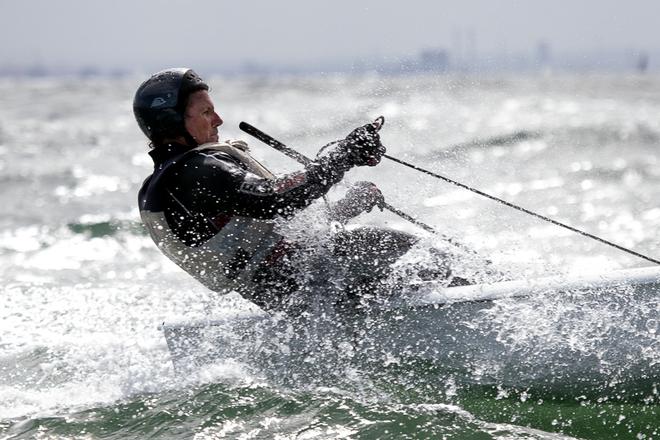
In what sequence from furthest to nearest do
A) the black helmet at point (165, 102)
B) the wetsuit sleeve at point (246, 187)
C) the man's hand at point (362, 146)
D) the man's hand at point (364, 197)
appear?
the man's hand at point (364, 197) → the black helmet at point (165, 102) → the man's hand at point (362, 146) → the wetsuit sleeve at point (246, 187)

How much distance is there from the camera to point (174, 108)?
4312 mm

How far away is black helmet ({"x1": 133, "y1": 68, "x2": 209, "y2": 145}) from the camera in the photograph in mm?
4305

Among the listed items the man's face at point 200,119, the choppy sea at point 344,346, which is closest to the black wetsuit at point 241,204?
the man's face at point 200,119

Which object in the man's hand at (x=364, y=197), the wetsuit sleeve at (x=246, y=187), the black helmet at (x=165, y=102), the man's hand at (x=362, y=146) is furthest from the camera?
the man's hand at (x=364, y=197)

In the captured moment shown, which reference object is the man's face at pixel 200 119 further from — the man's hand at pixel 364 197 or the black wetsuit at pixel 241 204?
the man's hand at pixel 364 197

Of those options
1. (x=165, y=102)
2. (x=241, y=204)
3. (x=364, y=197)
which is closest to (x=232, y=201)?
(x=241, y=204)

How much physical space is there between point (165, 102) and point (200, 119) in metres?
0.20

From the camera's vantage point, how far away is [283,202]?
409 centimetres

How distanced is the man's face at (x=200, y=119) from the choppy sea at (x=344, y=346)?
936 millimetres

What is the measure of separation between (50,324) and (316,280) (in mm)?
2560

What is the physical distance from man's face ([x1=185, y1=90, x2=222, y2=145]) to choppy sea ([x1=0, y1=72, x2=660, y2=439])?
3.07 feet

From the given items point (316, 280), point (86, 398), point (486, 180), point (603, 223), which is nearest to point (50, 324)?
point (86, 398)

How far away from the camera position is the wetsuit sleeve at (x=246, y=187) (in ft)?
13.3

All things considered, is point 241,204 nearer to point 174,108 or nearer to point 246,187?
point 246,187
